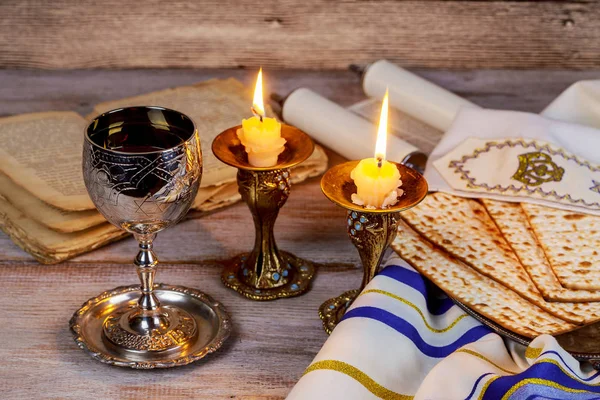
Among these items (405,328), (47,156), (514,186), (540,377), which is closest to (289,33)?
(47,156)

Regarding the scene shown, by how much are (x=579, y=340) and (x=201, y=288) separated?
0.45 meters

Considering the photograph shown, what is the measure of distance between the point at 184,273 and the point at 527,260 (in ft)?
1.39

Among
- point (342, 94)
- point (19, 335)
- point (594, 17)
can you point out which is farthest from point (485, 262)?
point (594, 17)

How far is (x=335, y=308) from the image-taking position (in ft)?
3.06

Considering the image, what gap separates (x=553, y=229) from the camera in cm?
95

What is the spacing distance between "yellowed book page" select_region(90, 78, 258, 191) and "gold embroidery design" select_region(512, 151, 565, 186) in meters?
0.47

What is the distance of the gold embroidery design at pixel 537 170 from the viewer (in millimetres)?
1036

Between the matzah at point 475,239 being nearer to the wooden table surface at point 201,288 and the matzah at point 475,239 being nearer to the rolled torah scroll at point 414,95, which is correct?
the wooden table surface at point 201,288

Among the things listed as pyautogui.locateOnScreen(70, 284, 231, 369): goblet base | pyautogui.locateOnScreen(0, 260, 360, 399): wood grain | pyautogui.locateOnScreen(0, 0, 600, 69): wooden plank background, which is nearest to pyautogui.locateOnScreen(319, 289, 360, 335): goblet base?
pyautogui.locateOnScreen(0, 260, 360, 399): wood grain

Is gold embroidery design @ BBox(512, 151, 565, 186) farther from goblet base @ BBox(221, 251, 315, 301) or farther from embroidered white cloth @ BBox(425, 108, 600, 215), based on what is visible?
goblet base @ BBox(221, 251, 315, 301)

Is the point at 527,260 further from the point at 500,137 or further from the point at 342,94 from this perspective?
the point at 342,94

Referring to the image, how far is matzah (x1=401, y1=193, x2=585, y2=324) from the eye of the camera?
0.86m

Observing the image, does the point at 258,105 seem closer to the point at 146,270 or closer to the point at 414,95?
the point at 146,270

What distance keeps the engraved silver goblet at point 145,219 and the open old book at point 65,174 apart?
139 millimetres
